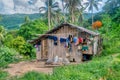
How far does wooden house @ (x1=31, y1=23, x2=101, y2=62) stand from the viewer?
2469cm

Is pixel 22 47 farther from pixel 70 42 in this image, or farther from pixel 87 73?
pixel 87 73

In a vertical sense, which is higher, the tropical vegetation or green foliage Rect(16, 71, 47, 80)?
the tropical vegetation

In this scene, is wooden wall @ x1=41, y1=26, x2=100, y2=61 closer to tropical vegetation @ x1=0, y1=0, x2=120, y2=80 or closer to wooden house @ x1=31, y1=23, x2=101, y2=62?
wooden house @ x1=31, y1=23, x2=101, y2=62

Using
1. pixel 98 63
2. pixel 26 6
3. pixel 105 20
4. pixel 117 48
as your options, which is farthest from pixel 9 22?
pixel 98 63

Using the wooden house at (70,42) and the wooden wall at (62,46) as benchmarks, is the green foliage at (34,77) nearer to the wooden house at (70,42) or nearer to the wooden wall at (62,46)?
the wooden house at (70,42)

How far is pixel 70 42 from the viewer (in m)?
25.0

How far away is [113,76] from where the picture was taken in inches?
720

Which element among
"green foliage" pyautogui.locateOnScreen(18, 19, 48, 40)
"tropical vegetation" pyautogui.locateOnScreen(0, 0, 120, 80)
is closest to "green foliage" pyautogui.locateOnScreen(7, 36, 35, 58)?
"tropical vegetation" pyautogui.locateOnScreen(0, 0, 120, 80)

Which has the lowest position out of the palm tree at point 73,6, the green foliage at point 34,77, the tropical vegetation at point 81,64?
the green foliage at point 34,77

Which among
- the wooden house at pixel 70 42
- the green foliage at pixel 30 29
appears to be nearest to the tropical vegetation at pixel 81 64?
the green foliage at pixel 30 29

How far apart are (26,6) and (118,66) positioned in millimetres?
108188

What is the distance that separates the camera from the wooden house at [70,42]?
81.0ft

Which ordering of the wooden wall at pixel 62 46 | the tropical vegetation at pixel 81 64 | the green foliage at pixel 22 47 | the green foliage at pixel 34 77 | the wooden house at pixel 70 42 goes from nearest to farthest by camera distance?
1. the green foliage at pixel 34 77
2. the tropical vegetation at pixel 81 64
3. the wooden house at pixel 70 42
4. the wooden wall at pixel 62 46
5. the green foliage at pixel 22 47

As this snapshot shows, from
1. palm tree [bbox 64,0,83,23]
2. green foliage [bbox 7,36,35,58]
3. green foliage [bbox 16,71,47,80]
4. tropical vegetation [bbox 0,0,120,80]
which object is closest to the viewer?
green foliage [bbox 16,71,47,80]
